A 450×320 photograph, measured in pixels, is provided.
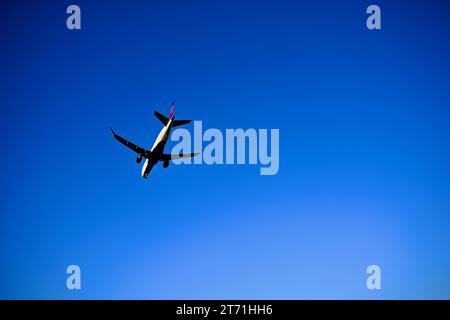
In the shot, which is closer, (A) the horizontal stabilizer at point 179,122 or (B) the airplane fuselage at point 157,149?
(A) the horizontal stabilizer at point 179,122

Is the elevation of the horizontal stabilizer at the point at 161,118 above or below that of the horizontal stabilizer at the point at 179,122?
above

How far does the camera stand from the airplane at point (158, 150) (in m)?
8.00

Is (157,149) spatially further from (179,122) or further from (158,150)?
(179,122)

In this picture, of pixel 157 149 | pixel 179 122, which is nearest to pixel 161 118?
pixel 179 122

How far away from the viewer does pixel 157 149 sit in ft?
31.9

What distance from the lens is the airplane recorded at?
8.00 metres

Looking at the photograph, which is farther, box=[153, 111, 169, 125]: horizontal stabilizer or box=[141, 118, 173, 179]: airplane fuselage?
box=[141, 118, 173, 179]: airplane fuselage

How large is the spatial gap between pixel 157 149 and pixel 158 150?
3 cm
